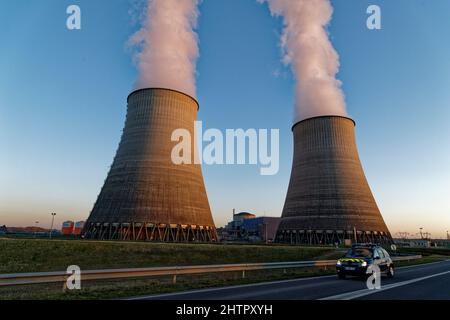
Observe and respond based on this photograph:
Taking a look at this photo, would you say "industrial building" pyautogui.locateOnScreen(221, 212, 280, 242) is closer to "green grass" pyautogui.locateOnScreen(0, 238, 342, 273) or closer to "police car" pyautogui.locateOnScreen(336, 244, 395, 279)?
"green grass" pyautogui.locateOnScreen(0, 238, 342, 273)

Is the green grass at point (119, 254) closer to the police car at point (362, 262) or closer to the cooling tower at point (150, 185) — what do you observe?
the police car at point (362, 262)

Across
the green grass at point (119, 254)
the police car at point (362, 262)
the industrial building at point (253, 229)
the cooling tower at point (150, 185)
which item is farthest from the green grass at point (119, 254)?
the industrial building at point (253, 229)

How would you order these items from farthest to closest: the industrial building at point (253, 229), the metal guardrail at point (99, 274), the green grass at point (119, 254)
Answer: the industrial building at point (253, 229), the green grass at point (119, 254), the metal guardrail at point (99, 274)

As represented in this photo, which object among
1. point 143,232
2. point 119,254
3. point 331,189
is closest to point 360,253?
point 119,254
